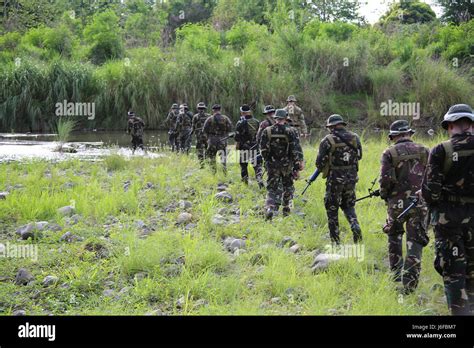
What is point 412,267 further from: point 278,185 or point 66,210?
point 66,210

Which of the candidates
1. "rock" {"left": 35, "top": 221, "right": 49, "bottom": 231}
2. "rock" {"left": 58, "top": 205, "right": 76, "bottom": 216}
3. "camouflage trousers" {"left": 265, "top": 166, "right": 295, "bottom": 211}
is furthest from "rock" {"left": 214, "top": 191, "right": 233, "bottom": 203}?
"rock" {"left": 35, "top": 221, "right": 49, "bottom": 231}

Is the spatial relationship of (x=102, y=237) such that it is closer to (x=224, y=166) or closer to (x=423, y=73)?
(x=224, y=166)

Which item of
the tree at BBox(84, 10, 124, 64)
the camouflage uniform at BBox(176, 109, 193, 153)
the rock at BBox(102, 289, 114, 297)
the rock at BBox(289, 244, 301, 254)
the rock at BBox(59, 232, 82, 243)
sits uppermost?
the tree at BBox(84, 10, 124, 64)

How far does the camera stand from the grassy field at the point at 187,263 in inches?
183

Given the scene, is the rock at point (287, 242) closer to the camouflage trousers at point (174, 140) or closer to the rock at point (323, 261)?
the rock at point (323, 261)

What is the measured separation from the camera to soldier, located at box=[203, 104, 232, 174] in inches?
430

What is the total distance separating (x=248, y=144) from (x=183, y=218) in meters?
3.26

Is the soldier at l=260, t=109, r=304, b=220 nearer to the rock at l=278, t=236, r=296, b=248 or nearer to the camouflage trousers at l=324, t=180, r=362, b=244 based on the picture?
the rock at l=278, t=236, r=296, b=248

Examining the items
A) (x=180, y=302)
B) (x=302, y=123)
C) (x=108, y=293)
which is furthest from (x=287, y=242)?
(x=302, y=123)

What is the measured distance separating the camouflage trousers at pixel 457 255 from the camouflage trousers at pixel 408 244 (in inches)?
35.2

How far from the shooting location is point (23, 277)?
17.2 ft

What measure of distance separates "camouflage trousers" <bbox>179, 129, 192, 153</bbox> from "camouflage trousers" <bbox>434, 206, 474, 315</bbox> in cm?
1073

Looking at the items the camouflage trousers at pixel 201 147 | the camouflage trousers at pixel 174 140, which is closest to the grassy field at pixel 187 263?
the camouflage trousers at pixel 201 147

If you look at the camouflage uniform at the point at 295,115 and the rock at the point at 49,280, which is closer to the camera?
the rock at the point at 49,280
